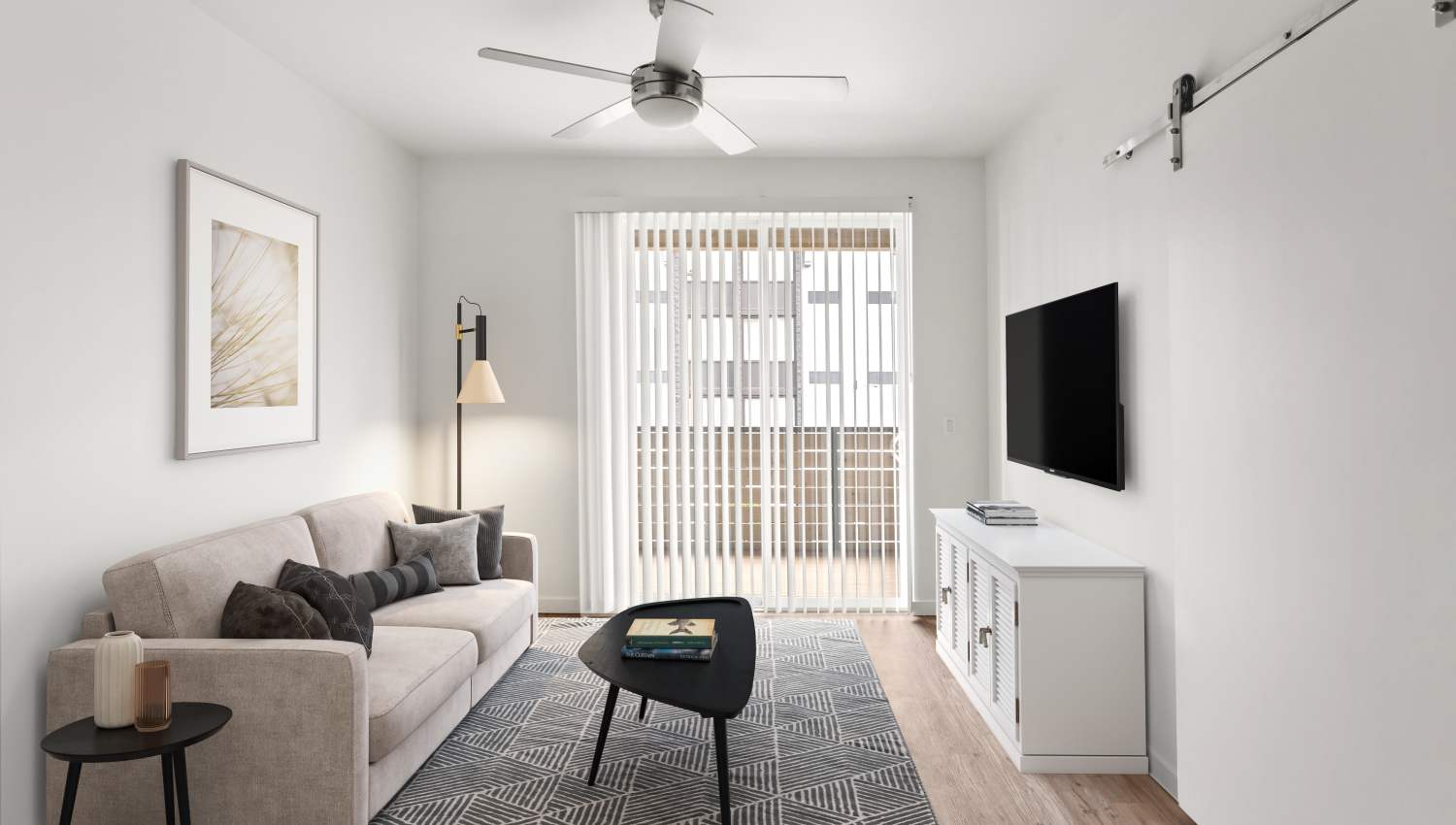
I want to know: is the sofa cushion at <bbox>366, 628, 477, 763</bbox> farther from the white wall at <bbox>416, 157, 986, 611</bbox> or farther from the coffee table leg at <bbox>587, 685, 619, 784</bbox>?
the white wall at <bbox>416, 157, 986, 611</bbox>

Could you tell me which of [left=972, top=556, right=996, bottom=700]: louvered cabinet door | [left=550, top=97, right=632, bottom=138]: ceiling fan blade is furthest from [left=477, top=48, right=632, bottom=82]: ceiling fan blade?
[left=972, top=556, right=996, bottom=700]: louvered cabinet door

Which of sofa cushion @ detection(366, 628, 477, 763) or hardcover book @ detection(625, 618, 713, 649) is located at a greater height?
hardcover book @ detection(625, 618, 713, 649)

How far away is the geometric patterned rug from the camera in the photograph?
2.42 m

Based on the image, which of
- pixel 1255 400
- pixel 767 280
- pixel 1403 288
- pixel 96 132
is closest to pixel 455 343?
pixel 767 280

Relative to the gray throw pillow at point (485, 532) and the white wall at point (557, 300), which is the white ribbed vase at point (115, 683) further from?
the white wall at point (557, 300)

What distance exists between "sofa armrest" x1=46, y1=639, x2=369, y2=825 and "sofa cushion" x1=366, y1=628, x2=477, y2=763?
7.0 inches

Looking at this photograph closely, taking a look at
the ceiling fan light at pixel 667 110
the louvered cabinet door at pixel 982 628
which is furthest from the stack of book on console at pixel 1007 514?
the ceiling fan light at pixel 667 110

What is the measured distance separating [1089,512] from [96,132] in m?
3.77

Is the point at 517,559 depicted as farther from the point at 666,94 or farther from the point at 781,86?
the point at 781,86

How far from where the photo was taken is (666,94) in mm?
2637

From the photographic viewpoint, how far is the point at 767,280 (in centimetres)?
461

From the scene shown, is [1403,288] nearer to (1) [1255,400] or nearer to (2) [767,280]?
(1) [1255,400]

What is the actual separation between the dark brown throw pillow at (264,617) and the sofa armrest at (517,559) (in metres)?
1.51

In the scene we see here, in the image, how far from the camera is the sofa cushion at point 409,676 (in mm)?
2312
